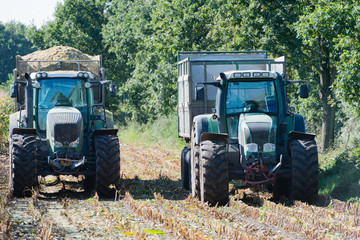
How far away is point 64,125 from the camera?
1217 cm

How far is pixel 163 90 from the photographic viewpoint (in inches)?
1096

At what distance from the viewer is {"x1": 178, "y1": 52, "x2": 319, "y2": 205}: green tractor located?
35.2ft

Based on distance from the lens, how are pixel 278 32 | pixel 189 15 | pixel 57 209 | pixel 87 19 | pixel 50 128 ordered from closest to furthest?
pixel 57 209
pixel 50 128
pixel 278 32
pixel 189 15
pixel 87 19

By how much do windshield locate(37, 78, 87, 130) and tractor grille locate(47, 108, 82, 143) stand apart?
640 mm

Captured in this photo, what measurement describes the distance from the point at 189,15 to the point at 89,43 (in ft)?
46.9

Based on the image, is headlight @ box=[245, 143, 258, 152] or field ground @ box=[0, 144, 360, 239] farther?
headlight @ box=[245, 143, 258, 152]

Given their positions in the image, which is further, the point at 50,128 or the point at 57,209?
the point at 50,128

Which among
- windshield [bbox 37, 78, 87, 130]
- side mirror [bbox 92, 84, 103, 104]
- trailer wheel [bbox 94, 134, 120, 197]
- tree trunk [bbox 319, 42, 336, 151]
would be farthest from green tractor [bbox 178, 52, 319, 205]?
tree trunk [bbox 319, 42, 336, 151]

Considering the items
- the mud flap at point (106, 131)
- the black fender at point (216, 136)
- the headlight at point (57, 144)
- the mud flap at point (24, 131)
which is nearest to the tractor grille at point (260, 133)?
the black fender at point (216, 136)

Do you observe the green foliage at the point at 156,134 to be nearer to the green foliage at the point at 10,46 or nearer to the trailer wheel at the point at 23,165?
the trailer wheel at the point at 23,165

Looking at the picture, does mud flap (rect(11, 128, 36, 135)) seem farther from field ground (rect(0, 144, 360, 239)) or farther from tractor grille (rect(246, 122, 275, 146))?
tractor grille (rect(246, 122, 275, 146))

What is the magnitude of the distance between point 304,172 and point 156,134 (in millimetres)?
22008

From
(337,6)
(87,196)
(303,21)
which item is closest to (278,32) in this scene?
(303,21)

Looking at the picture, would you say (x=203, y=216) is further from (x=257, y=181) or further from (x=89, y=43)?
(x=89, y=43)
